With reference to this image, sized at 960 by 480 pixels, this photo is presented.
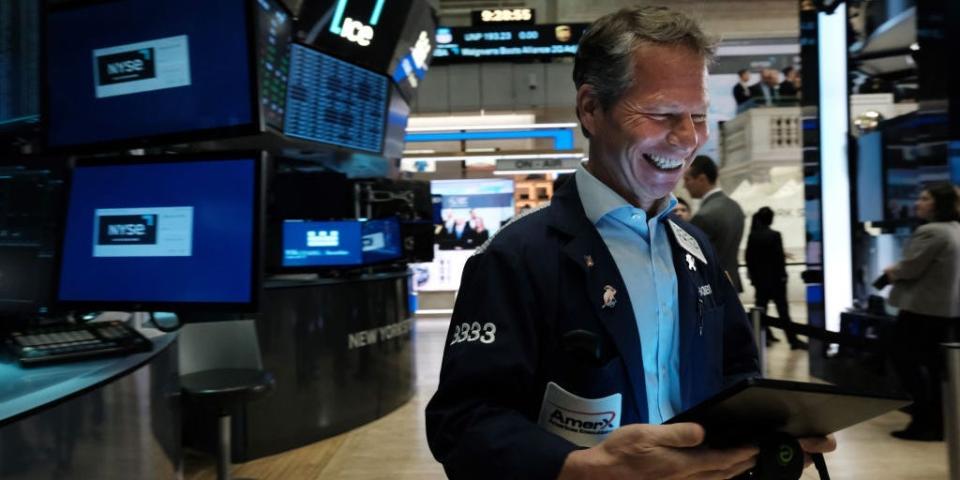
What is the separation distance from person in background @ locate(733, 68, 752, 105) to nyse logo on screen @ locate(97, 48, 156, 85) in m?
15.7

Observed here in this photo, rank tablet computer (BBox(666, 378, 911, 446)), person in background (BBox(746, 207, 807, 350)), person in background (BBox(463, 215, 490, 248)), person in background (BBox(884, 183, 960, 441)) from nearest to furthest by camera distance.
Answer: tablet computer (BBox(666, 378, 911, 446)) < person in background (BBox(884, 183, 960, 441)) < person in background (BBox(746, 207, 807, 350)) < person in background (BBox(463, 215, 490, 248))

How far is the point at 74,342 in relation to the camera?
83.4 inches

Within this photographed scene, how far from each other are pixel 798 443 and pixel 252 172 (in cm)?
173

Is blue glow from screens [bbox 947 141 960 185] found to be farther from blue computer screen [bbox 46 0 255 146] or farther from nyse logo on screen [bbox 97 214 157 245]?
nyse logo on screen [bbox 97 214 157 245]

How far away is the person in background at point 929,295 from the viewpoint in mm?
4539

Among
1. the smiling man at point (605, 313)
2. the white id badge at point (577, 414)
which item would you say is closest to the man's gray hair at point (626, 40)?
the smiling man at point (605, 313)

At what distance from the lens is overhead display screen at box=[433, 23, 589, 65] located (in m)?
8.99

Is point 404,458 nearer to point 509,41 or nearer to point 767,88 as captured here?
point 509,41

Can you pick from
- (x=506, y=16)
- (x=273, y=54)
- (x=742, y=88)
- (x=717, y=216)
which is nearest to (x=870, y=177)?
(x=717, y=216)

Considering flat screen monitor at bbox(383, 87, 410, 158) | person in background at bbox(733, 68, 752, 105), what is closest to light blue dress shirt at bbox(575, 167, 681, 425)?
flat screen monitor at bbox(383, 87, 410, 158)

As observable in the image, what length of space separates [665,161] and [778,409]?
425mm

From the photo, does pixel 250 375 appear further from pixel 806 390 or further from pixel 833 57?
pixel 833 57

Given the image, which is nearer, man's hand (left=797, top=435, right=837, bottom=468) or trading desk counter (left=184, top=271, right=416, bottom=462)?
man's hand (left=797, top=435, right=837, bottom=468)

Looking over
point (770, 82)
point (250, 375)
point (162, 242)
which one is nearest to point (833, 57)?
point (250, 375)
